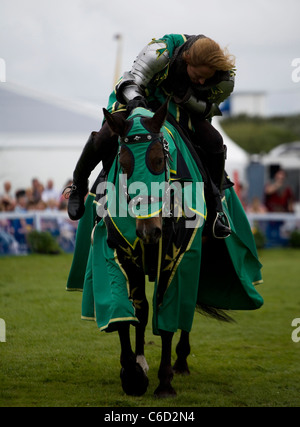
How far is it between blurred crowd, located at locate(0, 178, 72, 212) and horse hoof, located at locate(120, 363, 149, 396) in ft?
28.7

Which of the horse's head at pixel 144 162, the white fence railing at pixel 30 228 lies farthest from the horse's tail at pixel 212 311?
the white fence railing at pixel 30 228

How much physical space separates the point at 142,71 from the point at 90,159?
2.56ft

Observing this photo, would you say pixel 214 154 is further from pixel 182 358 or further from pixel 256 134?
pixel 256 134

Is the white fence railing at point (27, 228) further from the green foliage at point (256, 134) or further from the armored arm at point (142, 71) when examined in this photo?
the green foliage at point (256, 134)

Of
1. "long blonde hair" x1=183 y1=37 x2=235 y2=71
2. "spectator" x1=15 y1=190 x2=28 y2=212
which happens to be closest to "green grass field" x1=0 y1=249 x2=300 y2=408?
"long blonde hair" x1=183 y1=37 x2=235 y2=71

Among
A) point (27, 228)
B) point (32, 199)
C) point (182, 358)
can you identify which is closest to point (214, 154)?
point (182, 358)

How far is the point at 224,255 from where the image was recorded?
232 inches

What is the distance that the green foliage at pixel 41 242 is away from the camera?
1333 centimetres

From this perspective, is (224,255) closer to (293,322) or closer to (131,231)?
(131,231)

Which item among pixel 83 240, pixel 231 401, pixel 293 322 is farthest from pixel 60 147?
pixel 231 401

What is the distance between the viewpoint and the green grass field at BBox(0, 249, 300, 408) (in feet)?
16.4

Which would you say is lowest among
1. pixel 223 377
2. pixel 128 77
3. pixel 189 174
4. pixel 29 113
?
pixel 223 377

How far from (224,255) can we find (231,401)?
4.35 ft

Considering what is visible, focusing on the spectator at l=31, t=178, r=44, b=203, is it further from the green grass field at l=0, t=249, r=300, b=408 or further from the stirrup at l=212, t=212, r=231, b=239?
the stirrup at l=212, t=212, r=231, b=239
